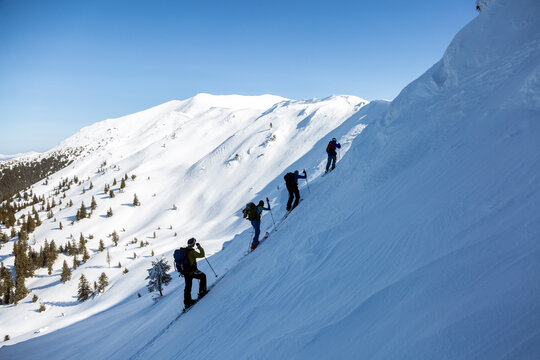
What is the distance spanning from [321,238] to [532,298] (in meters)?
4.84

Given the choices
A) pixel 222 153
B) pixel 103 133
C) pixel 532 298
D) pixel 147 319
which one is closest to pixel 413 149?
pixel 532 298

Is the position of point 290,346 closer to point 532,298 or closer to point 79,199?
point 532,298

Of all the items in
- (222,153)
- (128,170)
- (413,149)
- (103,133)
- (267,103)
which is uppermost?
(103,133)

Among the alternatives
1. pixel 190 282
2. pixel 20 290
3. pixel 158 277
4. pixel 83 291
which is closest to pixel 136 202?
pixel 83 291

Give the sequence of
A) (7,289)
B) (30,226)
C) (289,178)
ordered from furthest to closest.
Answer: (30,226) < (7,289) < (289,178)

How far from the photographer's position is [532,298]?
2.42 meters

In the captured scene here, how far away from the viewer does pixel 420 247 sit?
13.6ft

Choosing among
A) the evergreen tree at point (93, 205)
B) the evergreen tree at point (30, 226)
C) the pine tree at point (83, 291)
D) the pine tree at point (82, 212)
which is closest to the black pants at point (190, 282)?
the pine tree at point (83, 291)

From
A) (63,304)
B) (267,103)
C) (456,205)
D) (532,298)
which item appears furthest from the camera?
(267,103)

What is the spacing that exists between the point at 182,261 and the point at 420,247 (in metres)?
6.47

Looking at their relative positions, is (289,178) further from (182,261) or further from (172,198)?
(172,198)

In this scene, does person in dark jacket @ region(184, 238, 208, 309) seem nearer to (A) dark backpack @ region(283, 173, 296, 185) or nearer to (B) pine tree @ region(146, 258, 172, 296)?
(A) dark backpack @ region(283, 173, 296, 185)

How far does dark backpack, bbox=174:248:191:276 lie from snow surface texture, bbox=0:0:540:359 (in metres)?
1.29

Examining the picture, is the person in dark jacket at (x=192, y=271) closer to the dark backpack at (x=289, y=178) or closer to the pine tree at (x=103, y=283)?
the dark backpack at (x=289, y=178)
